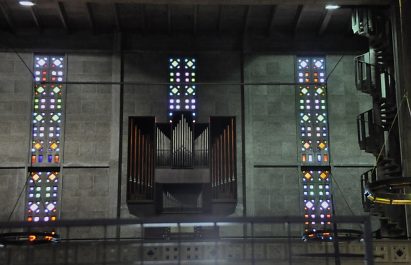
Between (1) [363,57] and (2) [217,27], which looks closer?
(1) [363,57]

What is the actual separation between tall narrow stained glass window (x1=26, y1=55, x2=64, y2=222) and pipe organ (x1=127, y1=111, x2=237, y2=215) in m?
2.82

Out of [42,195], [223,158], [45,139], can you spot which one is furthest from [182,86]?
[42,195]

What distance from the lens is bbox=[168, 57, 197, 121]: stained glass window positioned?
26953 millimetres

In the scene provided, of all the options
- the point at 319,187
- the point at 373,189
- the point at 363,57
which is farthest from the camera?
the point at 319,187

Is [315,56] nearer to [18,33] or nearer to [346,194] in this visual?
[346,194]

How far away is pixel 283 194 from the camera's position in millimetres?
26219

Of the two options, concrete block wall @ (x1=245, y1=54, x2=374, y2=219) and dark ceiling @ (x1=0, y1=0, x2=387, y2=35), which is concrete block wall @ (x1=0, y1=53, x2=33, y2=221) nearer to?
dark ceiling @ (x1=0, y1=0, x2=387, y2=35)

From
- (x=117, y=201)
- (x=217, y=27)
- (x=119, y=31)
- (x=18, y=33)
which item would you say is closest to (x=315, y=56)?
(x=217, y=27)

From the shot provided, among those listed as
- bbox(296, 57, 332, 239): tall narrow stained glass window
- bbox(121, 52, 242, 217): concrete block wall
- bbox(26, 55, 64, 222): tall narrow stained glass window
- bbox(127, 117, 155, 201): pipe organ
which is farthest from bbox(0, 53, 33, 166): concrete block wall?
bbox(296, 57, 332, 239): tall narrow stained glass window

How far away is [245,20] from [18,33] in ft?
27.9

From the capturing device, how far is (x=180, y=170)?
2542 centimetres

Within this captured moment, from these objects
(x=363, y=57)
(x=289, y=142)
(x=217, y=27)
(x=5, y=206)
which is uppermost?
(x=217, y=27)

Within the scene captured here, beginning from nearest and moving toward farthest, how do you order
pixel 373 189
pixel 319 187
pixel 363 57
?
pixel 373 189 < pixel 363 57 < pixel 319 187

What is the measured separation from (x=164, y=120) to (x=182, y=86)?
Result: 159 centimetres
